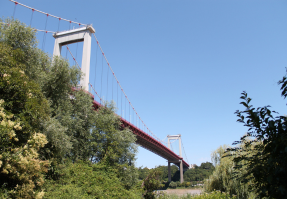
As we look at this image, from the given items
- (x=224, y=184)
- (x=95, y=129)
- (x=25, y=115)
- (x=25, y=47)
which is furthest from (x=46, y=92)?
(x=224, y=184)

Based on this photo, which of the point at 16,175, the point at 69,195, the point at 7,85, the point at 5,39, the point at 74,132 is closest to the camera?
the point at 16,175

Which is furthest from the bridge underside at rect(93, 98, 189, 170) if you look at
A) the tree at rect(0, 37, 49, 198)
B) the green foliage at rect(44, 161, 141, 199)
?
the tree at rect(0, 37, 49, 198)

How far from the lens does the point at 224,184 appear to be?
39.7ft

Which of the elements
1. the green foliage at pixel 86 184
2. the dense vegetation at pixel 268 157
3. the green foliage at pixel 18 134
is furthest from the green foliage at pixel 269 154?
the green foliage at pixel 86 184

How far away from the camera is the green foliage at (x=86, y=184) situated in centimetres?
912

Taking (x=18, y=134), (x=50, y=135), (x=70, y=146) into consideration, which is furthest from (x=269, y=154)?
(x=70, y=146)

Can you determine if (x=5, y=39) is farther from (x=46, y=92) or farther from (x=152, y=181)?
(x=152, y=181)

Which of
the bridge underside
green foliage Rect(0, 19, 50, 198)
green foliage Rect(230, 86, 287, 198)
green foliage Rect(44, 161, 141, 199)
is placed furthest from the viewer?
the bridge underside

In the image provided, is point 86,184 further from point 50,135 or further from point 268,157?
point 268,157

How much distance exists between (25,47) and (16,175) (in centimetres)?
699

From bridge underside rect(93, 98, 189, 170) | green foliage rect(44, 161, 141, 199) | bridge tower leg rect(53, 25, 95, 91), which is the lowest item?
green foliage rect(44, 161, 141, 199)

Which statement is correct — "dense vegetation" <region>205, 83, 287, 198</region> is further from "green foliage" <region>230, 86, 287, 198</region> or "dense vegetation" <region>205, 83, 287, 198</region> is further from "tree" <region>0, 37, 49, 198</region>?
"tree" <region>0, 37, 49, 198</region>

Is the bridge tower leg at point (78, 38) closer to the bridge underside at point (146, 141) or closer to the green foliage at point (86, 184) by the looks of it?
the bridge underside at point (146, 141)

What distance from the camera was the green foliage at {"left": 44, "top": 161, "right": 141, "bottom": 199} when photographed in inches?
359
